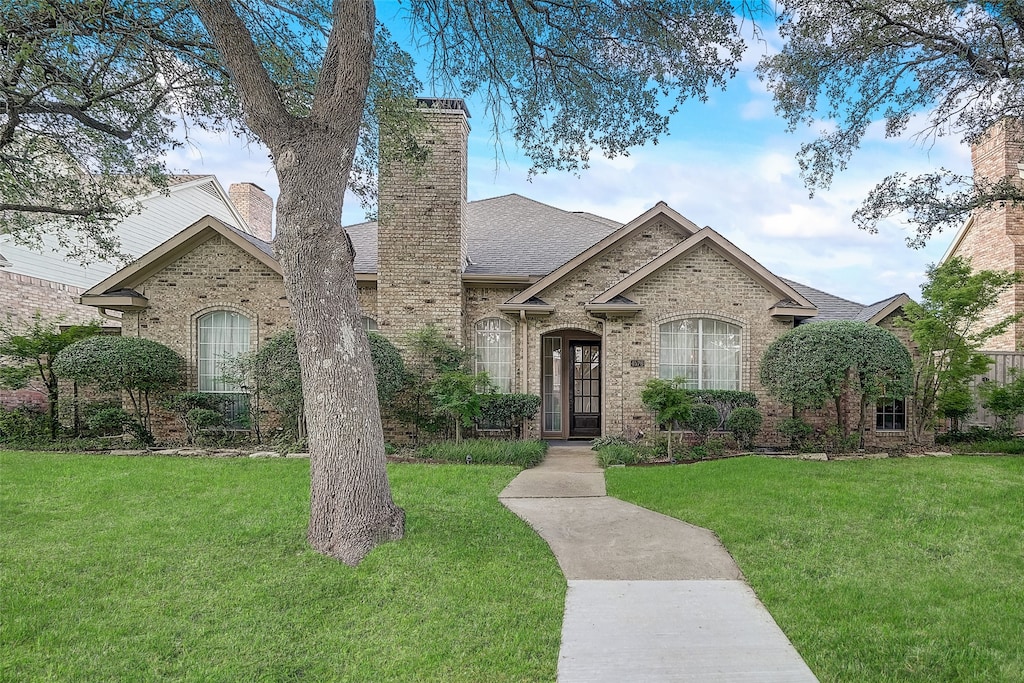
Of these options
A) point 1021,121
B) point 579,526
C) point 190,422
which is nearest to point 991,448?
point 1021,121

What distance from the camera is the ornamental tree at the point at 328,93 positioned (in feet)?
16.2

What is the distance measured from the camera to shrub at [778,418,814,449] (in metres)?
10.6

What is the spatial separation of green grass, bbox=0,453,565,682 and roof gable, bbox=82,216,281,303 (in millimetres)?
5945

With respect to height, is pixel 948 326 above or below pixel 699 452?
above

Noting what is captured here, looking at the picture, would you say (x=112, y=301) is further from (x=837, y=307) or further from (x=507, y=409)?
(x=837, y=307)

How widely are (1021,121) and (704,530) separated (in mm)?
8465

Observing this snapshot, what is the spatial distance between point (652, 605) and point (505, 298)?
890 centimetres

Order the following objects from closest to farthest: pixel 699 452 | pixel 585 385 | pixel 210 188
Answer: pixel 699 452
pixel 585 385
pixel 210 188

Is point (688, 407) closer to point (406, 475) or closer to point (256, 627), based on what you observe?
point (406, 475)

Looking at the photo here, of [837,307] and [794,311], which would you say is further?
[837,307]

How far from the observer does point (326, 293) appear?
4.94 meters

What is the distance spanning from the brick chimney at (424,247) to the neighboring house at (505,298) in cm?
2

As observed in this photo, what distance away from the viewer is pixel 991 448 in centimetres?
1034

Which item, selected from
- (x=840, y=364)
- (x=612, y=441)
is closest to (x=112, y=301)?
(x=612, y=441)
